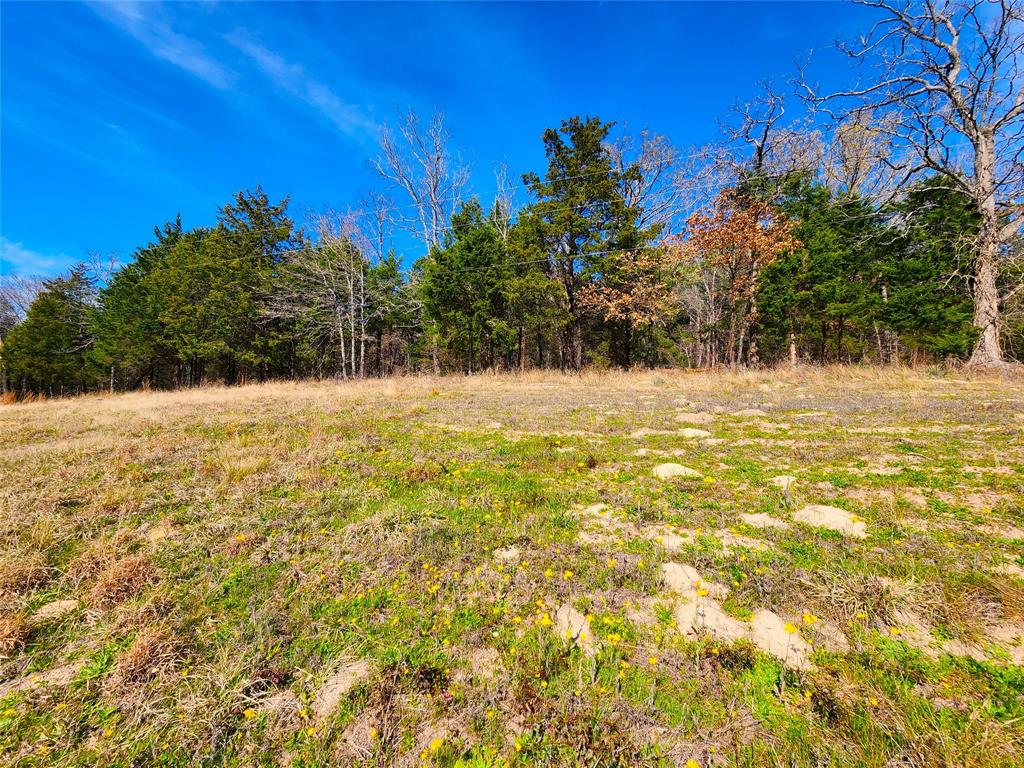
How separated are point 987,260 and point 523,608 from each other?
1865 cm

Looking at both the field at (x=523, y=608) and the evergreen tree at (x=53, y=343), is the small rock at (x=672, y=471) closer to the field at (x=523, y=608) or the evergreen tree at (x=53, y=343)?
the field at (x=523, y=608)

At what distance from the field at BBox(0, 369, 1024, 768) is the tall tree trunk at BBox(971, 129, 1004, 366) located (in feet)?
36.7

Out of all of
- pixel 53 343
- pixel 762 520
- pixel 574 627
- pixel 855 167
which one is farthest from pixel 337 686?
pixel 53 343

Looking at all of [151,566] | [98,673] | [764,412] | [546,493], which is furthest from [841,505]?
[151,566]

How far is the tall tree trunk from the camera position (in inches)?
465

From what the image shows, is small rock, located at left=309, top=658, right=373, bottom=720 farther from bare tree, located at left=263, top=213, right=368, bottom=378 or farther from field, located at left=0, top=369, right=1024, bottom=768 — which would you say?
bare tree, located at left=263, top=213, right=368, bottom=378

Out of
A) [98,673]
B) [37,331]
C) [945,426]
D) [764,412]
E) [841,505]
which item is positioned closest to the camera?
[98,673]

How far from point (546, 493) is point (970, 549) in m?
3.19

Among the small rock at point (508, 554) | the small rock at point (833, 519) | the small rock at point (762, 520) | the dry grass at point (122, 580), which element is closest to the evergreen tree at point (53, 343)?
the dry grass at point (122, 580)

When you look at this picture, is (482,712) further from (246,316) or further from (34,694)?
(246,316)

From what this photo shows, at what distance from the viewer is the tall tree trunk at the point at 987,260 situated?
11.8 m

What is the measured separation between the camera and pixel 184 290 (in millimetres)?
23859

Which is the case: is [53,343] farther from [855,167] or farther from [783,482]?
[855,167]

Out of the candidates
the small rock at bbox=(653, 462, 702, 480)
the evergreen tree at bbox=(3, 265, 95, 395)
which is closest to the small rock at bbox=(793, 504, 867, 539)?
the small rock at bbox=(653, 462, 702, 480)
